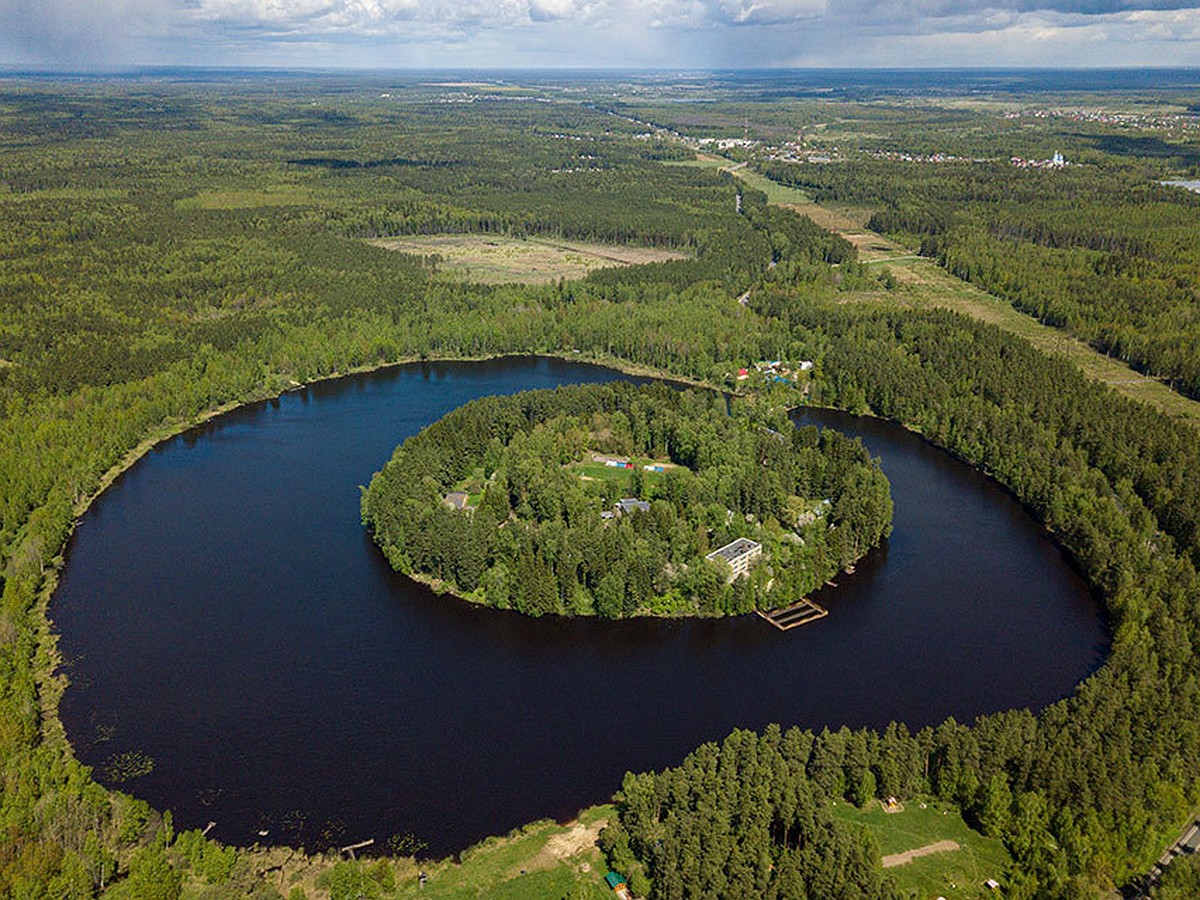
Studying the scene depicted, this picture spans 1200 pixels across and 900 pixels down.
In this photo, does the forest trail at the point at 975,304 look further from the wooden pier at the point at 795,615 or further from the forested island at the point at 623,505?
the wooden pier at the point at 795,615

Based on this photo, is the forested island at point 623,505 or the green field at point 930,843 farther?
the forested island at point 623,505

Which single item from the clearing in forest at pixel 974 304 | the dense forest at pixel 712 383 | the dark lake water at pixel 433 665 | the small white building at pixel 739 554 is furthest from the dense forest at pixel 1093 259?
the small white building at pixel 739 554

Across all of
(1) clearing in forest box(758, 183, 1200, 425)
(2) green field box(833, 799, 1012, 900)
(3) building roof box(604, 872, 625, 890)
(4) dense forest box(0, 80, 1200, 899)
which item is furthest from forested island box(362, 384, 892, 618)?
(1) clearing in forest box(758, 183, 1200, 425)

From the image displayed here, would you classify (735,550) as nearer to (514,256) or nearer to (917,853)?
(917,853)

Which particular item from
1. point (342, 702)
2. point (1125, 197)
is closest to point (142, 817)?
point (342, 702)

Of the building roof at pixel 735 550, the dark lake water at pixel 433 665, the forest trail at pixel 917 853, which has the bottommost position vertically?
the dark lake water at pixel 433 665

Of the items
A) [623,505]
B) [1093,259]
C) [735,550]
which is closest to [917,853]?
[735,550]

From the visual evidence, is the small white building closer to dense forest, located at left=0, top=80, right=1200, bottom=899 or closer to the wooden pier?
the wooden pier
